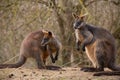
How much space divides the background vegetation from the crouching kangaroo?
2.90 metres

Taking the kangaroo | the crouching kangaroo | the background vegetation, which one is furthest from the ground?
the background vegetation

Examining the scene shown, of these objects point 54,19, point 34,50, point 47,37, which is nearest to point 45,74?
point 34,50

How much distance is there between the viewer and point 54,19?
48.4ft

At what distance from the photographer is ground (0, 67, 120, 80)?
9734 mm

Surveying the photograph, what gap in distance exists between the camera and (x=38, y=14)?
1385 centimetres

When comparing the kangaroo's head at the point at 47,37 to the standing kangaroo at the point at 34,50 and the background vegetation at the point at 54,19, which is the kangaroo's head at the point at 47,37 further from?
the background vegetation at the point at 54,19

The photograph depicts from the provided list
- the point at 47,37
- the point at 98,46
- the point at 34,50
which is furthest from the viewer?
the point at 47,37

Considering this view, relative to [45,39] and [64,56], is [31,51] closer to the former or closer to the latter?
[45,39]

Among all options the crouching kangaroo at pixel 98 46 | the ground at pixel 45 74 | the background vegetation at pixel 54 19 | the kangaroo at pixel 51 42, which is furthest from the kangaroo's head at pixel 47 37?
the background vegetation at pixel 54 19

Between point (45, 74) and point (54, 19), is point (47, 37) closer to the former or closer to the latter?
point (45, 74)

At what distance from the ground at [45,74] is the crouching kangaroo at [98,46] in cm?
21

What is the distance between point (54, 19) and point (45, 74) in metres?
4.75

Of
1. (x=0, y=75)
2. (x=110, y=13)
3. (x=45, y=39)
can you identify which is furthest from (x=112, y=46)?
(x=110, y=13)

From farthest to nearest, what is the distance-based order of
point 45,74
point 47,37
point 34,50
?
point 47,37
point 34,50
point 45,74
